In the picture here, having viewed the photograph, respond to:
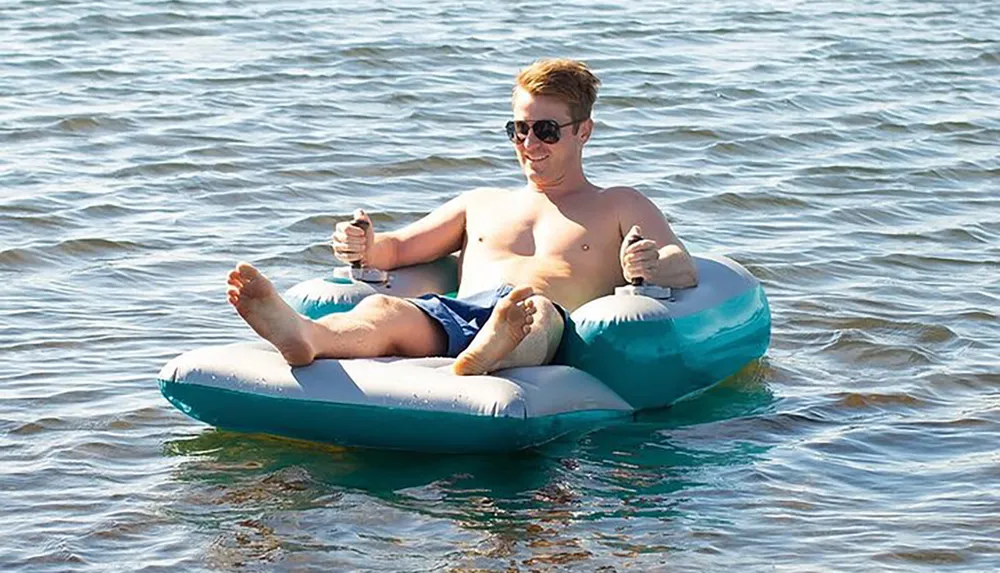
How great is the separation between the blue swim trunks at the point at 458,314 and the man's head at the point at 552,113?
0.53m

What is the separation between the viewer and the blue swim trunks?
595 cm

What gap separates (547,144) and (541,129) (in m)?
0.07

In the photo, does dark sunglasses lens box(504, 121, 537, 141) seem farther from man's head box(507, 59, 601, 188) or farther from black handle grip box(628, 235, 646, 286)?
black handle grip box(628, 235, 646, 286)

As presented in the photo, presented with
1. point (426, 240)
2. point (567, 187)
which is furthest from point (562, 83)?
point (426, 240)

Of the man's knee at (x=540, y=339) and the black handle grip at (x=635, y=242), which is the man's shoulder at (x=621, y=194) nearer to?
the black handle grip at (x=635, y=242)

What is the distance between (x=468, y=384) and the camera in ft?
18.2

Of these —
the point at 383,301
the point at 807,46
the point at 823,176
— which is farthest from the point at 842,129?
the point at 383,301

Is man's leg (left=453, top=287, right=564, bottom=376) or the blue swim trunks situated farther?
the blue swim trunks

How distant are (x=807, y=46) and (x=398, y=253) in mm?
8010

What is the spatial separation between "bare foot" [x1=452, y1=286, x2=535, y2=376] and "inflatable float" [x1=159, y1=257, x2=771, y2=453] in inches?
1.8

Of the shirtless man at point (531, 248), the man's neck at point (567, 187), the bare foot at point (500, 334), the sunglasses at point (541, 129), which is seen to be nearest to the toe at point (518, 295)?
the bare foot at point (500, 334)

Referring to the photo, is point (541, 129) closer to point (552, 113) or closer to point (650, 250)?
point (552, 113)

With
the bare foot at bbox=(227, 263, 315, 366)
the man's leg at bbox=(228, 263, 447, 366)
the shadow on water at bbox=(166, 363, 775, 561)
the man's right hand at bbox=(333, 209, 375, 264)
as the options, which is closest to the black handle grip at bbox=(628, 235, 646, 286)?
the shadow on water at bbox=(166, 363, 775, 561)

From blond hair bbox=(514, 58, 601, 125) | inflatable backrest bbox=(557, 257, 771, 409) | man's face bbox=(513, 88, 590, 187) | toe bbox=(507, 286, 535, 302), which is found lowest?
inflatable backrest bbox=(557, 257, 771, 409)
